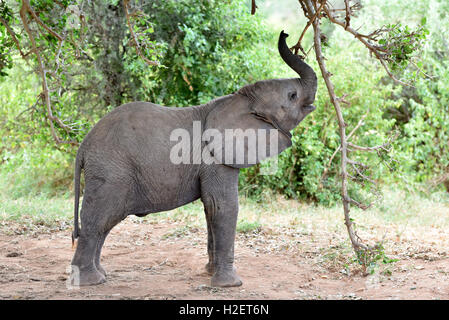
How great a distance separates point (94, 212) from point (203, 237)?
2.97 meters

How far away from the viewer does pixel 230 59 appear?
10383 millimetres

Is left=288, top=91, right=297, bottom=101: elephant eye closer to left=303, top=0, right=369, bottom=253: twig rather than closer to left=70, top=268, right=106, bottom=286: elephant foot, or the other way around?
left=303, top=0, right=369, bottom=253: twig

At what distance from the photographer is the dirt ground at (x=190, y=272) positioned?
473 centimetres

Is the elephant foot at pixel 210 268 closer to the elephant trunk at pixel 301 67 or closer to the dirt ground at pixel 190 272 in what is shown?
the dirt ground at pixel 190 272

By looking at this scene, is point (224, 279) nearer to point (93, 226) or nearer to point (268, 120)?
point (93, 226)

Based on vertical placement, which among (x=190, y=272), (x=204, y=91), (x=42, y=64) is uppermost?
(x=204, y=91)

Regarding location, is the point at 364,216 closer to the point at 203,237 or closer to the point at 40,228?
the point at 203,237

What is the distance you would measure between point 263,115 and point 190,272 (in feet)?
6.47

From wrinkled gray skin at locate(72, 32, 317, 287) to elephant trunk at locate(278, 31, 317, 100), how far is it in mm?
10

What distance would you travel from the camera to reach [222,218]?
4.96m

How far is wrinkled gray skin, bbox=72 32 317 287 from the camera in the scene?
479cm

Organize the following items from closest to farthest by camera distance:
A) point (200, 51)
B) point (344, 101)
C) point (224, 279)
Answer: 1. point (224, 279)
2. point (344, 101)
3. point (200, 51)

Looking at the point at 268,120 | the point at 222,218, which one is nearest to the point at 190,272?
the point at 222,218

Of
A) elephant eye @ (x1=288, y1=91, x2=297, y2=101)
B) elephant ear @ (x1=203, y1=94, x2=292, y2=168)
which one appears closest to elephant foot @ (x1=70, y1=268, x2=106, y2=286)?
elephant ear @ (x1=203, y1=94, x2=292, y2=168)
